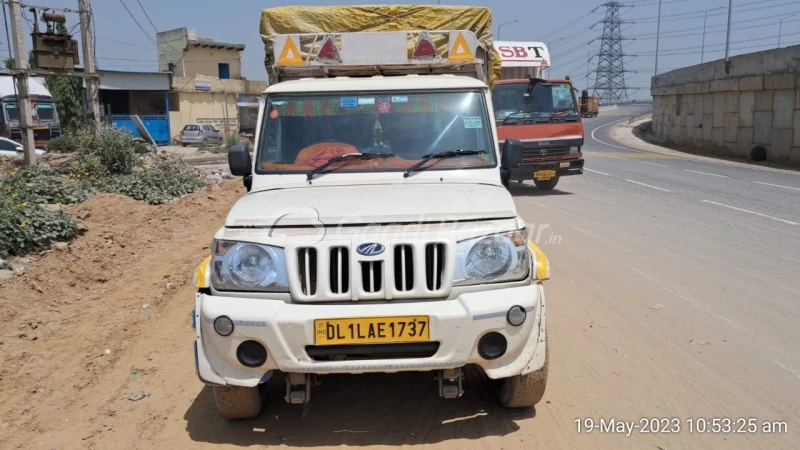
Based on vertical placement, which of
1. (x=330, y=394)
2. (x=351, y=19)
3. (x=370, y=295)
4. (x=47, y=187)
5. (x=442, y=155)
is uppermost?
(x=351, y=19)

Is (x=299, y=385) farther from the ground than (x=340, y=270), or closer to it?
closer to it

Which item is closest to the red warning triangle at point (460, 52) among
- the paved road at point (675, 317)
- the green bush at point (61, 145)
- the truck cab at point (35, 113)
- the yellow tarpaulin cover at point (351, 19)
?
the yellow tarpaulin cover at point (351, 19)

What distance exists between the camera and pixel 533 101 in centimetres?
1464

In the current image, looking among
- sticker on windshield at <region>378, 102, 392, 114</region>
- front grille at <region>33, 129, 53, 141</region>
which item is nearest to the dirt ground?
sticker on windshield at <region>378, 102, 392, 114</region>

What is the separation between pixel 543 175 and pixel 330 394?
11.0 m

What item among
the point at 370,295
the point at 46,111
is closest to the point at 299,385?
the point at 370,295

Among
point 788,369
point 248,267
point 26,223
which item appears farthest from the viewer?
point 26,223

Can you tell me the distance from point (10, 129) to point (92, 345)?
31414 millimetres

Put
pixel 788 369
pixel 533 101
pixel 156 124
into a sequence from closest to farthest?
pixel 788 369
pixel 533 101
pixel 156 124

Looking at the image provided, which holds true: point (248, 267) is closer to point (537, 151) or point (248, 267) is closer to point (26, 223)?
point (26, 223)

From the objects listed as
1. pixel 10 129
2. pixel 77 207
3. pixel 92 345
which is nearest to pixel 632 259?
pixel 92 345

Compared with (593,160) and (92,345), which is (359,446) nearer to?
(92,345)

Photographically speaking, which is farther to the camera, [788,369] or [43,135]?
[43,135]

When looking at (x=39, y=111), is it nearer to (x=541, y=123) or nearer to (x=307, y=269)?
(x=541, y=123)
